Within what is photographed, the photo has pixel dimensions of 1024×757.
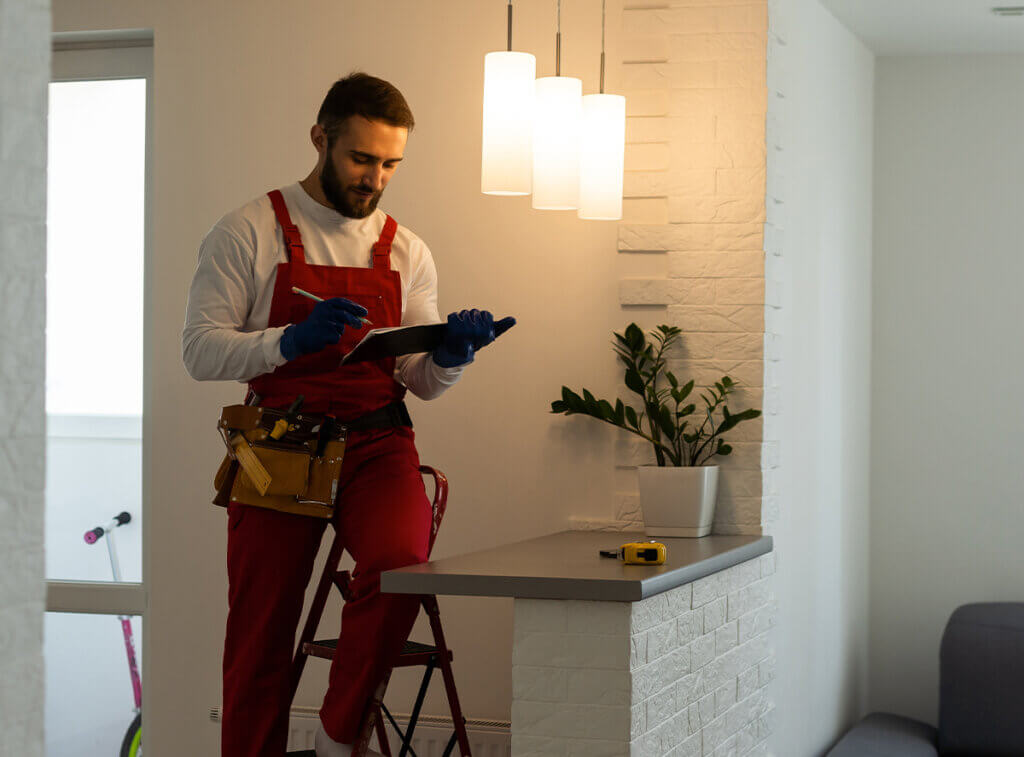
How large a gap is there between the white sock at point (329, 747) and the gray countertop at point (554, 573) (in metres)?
0.31

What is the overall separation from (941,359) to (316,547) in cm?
275

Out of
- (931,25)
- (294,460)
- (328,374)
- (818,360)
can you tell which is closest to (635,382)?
(818,360)

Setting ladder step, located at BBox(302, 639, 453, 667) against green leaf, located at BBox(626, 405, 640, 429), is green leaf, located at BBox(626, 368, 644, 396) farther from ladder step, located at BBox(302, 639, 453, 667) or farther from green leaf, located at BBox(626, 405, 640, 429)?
ladder step, located at BBox(302, 639, 453, 667)

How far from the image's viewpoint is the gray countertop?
2.16 metres

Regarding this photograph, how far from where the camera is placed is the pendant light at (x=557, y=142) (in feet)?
9.62

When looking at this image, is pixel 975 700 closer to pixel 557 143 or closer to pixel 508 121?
pixel 557 143

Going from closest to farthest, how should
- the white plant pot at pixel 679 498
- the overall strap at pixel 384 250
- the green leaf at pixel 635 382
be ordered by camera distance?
1. the overall strap at pixel 384 250
2. the white plant pot at pixel 679 498
3. the green leaf at pixel 635 382

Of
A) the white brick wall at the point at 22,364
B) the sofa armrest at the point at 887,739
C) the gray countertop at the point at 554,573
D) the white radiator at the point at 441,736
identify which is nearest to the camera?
the white brick wall at the point at 22,364

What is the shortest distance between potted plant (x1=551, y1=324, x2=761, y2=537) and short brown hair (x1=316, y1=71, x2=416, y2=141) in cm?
95

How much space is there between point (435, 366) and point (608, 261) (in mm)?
943

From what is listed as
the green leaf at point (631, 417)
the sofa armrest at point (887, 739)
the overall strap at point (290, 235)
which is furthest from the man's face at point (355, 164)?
the sofa armrest at point (887, 739)

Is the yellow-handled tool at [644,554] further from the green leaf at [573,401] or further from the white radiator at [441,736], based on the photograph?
the white radiator at [441,736]

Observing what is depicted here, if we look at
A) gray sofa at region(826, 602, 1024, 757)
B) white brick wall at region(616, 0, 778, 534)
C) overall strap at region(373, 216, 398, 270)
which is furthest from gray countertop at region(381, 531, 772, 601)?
gray sofa at region(826, 602, 1024, 757)

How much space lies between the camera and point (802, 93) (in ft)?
11.5
